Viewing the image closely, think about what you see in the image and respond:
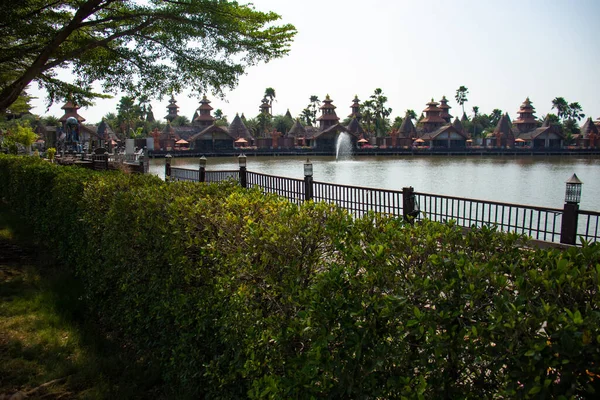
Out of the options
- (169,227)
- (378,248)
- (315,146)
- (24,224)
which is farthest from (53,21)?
(315,146)

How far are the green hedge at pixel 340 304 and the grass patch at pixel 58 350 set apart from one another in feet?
0.85

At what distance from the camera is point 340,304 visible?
6.97ft

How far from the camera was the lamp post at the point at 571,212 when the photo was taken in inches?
303

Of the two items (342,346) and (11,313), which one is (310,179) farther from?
(342,346)

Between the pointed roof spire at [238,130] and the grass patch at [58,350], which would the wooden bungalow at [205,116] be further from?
the grass patch at [58,350]

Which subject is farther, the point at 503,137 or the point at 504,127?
the point at 504,127

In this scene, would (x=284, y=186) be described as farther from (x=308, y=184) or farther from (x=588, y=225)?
(x=588, y=225)

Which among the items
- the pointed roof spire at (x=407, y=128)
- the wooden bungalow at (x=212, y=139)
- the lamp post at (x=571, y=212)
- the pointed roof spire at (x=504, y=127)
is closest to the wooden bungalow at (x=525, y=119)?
the pointed roof spire at (x=504, y=127)

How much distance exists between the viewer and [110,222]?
500 centimetres

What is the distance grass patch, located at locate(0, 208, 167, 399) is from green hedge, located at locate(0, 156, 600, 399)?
0.85 feet

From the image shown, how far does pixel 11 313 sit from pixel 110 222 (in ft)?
6.64

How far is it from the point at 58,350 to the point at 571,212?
779 cm

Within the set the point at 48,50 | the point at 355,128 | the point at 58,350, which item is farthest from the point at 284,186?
the point at 355,128

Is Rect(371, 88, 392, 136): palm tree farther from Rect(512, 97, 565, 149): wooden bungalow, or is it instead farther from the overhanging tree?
the overhanging tree
